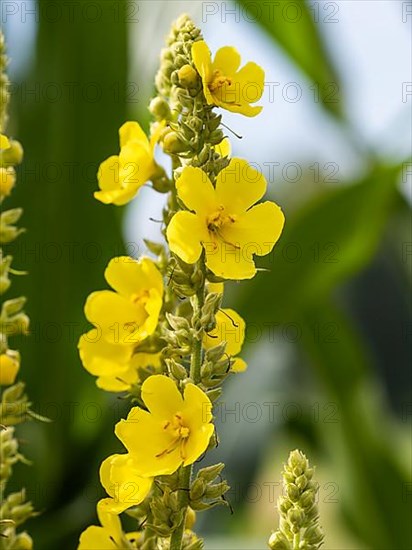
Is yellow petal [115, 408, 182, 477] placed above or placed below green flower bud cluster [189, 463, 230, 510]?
above

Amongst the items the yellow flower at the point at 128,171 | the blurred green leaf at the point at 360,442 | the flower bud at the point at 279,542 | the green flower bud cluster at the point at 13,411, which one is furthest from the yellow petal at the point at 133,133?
the blurred green leaf at the point at 360,442

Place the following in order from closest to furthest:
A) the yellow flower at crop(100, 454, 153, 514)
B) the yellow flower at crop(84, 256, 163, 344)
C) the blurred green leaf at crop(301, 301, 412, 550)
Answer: the yellow flower at crop(100, 454, 153, 514), the yellow flower at crop(84, 256, 163, 344), the blurred green leaf at crop(301, 301, 412, 550)

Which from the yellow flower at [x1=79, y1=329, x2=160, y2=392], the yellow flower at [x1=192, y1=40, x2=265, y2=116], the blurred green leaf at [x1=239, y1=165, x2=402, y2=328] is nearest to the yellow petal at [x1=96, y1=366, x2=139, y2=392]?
the yellow flower at [x1=79, y1=329, x2=160, y2=392]

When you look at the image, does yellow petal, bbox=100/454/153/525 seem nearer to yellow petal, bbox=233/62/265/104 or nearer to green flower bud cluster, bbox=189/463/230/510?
green flower bud cluster, bbox=189/463/230/510

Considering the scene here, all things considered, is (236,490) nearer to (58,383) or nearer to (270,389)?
(270,389)

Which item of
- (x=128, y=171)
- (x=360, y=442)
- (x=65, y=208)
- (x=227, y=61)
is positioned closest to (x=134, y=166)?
(x=128, y=171)

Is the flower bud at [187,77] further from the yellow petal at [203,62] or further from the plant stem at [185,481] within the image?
the plant stem at [185,481]
